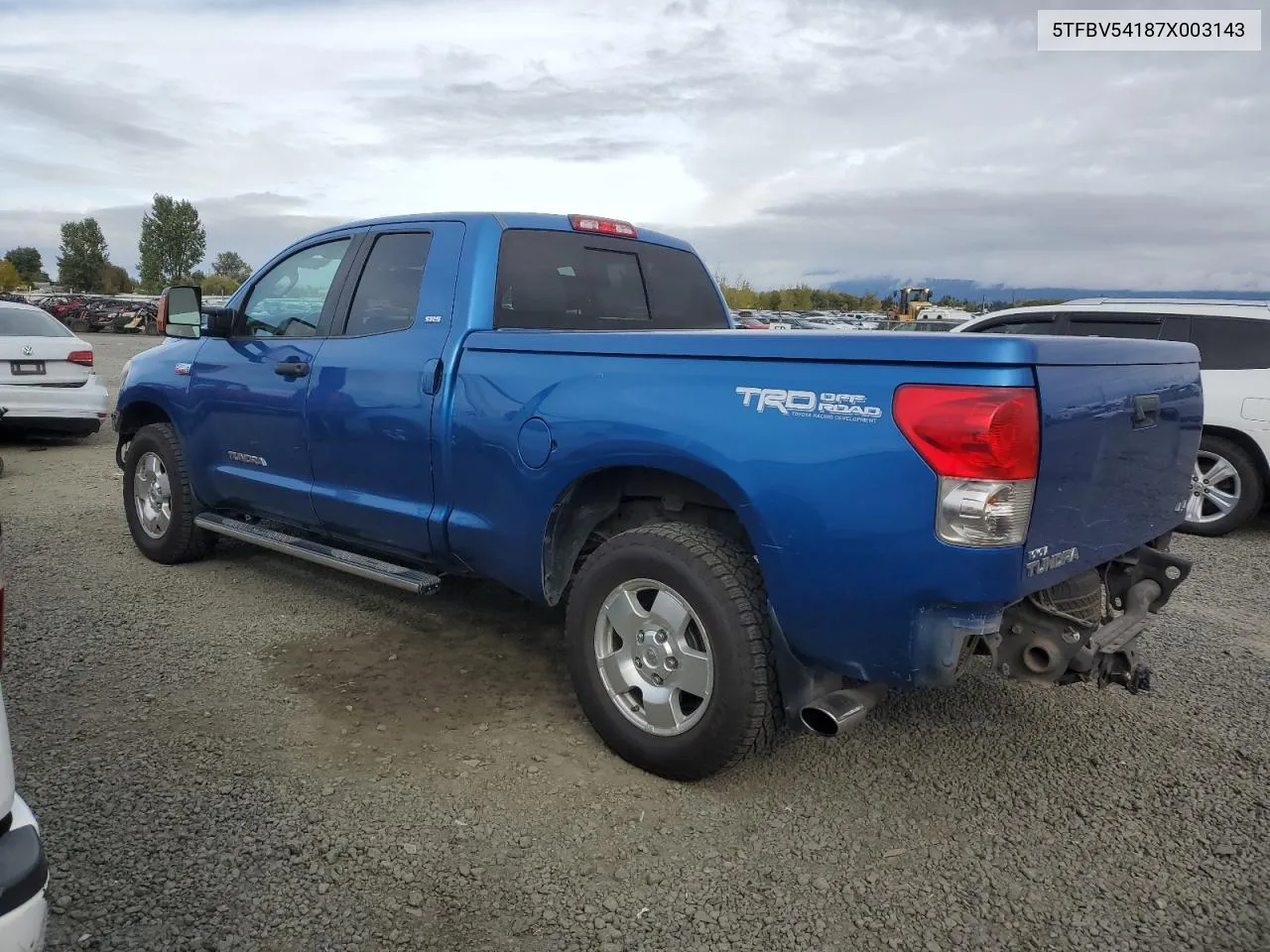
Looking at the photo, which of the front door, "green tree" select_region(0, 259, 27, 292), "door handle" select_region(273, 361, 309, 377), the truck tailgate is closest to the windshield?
the front door

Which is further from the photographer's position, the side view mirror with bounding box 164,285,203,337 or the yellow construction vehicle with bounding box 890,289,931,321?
the yellow construction vehicle with bounding box 890,289,931,321

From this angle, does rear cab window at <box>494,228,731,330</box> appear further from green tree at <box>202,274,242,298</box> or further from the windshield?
green tree at <box>202,274,242,298</box>

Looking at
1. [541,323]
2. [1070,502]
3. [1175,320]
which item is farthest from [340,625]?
[1175,320]

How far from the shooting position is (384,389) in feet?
13.3

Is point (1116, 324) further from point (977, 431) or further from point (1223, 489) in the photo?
point (977, 431)

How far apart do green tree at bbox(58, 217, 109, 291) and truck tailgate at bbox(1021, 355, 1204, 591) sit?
12448cm

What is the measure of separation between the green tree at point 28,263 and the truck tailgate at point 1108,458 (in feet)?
432

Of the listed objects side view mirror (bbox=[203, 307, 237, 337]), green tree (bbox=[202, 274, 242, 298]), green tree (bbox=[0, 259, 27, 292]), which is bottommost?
side view mirror (bbox=[203, 307, 237, 337])

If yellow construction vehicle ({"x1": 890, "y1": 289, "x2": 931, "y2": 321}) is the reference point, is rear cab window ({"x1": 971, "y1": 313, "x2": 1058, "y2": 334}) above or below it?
below

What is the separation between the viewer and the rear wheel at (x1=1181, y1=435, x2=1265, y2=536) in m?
7.07

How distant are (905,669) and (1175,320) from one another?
20.2 feet

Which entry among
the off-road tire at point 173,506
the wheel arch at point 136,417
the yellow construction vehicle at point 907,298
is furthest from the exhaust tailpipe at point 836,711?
the yellow construction vehicle at point 907,298

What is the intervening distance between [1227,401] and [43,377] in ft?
35.8

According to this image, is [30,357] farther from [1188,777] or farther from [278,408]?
[1188,777]
